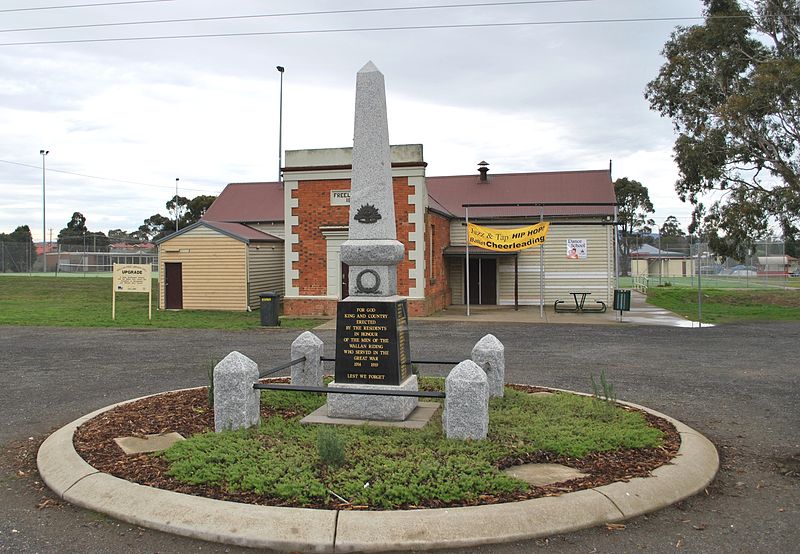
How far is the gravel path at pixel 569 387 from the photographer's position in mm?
4289

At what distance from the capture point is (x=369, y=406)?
682 cm

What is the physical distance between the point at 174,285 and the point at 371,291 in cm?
1922

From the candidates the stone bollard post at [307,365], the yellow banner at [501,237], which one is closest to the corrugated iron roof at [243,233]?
the yellow banner at [501,237]

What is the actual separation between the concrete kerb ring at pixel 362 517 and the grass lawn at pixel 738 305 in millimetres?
17400

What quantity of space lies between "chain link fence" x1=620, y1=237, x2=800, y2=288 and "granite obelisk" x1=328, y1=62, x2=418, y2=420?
2537 cm

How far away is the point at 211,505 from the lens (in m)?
4.48

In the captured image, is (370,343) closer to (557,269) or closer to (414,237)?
(414,237)

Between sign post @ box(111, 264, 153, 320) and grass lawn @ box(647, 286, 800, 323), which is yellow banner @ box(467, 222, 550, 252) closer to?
grass lawn @ box(647, 286, 800, 323)

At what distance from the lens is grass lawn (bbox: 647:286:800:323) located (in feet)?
70.9

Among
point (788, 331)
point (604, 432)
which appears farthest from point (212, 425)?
A: point (788, 331)

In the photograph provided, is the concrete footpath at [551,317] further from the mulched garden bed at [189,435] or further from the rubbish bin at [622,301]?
the mulched garden bed at [189,435]

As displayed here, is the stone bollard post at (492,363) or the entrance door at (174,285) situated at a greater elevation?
the entrance door at (174,285)

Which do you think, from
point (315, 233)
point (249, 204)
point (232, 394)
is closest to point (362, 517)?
point (232, 394)

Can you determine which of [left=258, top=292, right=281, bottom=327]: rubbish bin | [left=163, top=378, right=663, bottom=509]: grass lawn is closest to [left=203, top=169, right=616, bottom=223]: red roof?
[left=258, top=292, right=281, bottom=327]: rubbish bin
